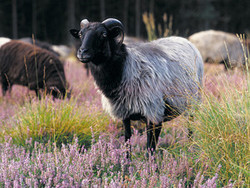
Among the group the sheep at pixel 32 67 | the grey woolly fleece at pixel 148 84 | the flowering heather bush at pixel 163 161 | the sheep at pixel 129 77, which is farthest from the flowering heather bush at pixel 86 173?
the sheep at pixel 32 67

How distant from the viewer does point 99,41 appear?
346 centimetres

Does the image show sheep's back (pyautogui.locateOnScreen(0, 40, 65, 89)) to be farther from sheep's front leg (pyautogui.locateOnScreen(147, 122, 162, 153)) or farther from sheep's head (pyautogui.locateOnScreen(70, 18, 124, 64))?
sheep's front leg (pyautogui.locateOnScreen(147, 122, 162, 153))

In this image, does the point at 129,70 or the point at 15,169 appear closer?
the point at 15,169

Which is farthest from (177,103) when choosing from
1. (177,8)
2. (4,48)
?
(177,8)

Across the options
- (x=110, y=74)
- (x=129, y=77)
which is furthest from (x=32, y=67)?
(x=129, y=77)

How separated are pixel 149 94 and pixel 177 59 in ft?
2.84

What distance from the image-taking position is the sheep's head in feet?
10.9

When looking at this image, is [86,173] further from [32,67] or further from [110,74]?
[32,67]

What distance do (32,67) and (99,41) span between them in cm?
343

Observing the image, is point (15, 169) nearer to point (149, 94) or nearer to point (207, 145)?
point (149, 94)

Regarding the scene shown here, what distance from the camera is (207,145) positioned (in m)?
3.02

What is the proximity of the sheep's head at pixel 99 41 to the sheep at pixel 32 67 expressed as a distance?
2769 millimetres

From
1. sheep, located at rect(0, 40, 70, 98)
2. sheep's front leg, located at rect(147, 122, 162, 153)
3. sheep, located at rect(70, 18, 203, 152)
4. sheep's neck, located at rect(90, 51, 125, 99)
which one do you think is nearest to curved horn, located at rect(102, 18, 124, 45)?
sheep, located at rect(70, 18, 203, 152)

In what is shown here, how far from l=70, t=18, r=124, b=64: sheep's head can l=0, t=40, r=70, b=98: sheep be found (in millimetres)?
2769
